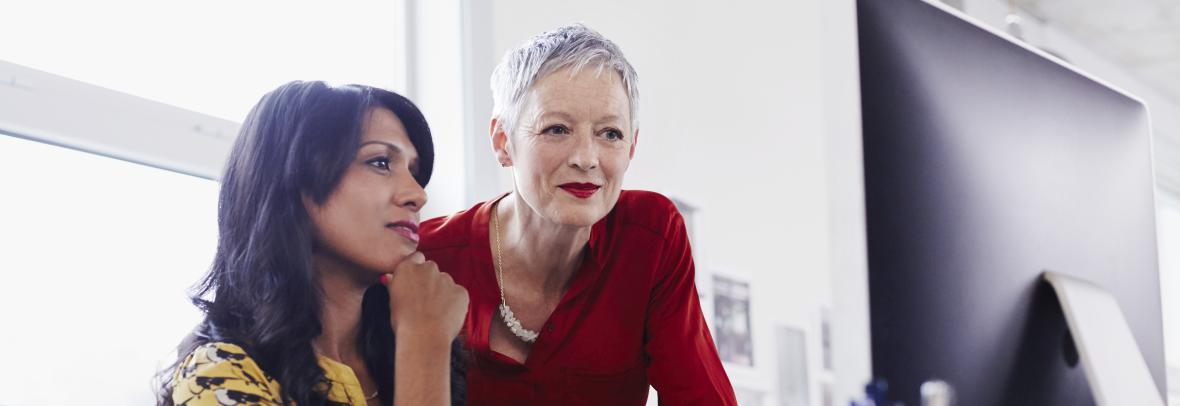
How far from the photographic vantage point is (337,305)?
4.13 feet

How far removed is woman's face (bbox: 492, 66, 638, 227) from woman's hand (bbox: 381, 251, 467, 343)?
0.61 feet

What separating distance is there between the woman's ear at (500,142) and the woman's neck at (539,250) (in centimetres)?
6

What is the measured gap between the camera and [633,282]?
4.92 feet

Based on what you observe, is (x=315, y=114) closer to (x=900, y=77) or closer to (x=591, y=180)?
(x=591, y=180)

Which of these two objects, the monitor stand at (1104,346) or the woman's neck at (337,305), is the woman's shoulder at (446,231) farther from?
the monitor stand at (1104,346)

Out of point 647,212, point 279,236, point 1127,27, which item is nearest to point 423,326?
point 279,236

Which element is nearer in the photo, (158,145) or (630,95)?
(630,95)

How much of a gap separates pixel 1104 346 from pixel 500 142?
0.75 metres

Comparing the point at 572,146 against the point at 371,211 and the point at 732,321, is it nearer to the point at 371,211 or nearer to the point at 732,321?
the point at 371,211

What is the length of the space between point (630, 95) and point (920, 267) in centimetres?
63

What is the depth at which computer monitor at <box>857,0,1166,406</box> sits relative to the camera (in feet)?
2.90

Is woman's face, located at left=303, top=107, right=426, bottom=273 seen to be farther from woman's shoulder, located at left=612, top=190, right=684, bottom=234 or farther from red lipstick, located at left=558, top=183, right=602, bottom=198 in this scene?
woman's shoulder, located at left=612, top=190, right=684, bottom=234

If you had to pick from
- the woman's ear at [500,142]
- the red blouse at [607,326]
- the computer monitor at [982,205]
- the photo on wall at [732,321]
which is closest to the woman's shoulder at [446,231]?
the red blouse at [607,326]

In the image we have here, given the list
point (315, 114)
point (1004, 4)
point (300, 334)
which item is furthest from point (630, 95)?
point (1004, 4)
